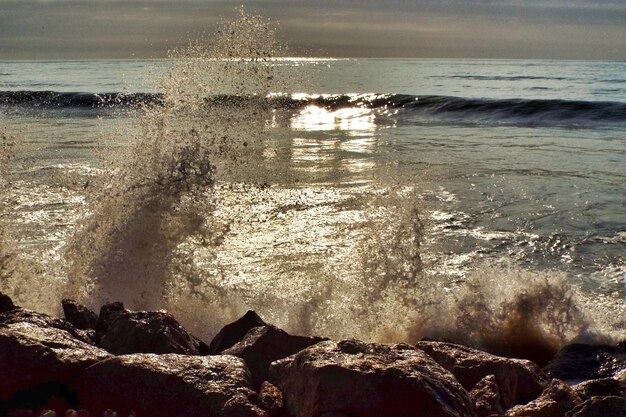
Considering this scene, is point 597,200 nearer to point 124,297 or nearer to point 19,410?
point 124,297

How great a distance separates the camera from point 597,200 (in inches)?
374

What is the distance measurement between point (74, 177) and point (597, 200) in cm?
728

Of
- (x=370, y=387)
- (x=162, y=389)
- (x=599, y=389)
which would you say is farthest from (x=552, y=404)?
(x=162, y=389)

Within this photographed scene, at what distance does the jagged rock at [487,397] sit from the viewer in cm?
345

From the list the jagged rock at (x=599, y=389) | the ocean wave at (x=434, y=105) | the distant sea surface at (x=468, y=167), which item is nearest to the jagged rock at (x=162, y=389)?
the jagged rock at (x=599, y=389)

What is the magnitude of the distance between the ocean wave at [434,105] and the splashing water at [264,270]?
10628mm

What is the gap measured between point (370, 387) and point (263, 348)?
3.66ft

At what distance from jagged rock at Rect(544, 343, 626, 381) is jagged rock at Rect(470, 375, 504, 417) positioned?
1428mm

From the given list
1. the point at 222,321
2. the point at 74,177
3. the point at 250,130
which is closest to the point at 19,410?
the point at 222,321

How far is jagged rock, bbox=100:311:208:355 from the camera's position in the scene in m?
3.94

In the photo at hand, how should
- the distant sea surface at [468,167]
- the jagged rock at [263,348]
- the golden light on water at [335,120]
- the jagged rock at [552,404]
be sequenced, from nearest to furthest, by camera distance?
the jagged rock at [552,404]
the jagged rock at [263,348]
the distant sea surface at [468,167]
the golden light on water at [335,120]

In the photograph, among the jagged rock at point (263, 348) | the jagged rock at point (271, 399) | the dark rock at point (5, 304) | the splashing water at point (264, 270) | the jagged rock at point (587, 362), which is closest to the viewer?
the jagged rock at point (271, 399)

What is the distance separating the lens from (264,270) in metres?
6.67

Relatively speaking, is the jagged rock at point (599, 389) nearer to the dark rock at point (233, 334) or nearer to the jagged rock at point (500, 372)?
the jagged rock at point (500, 372)
